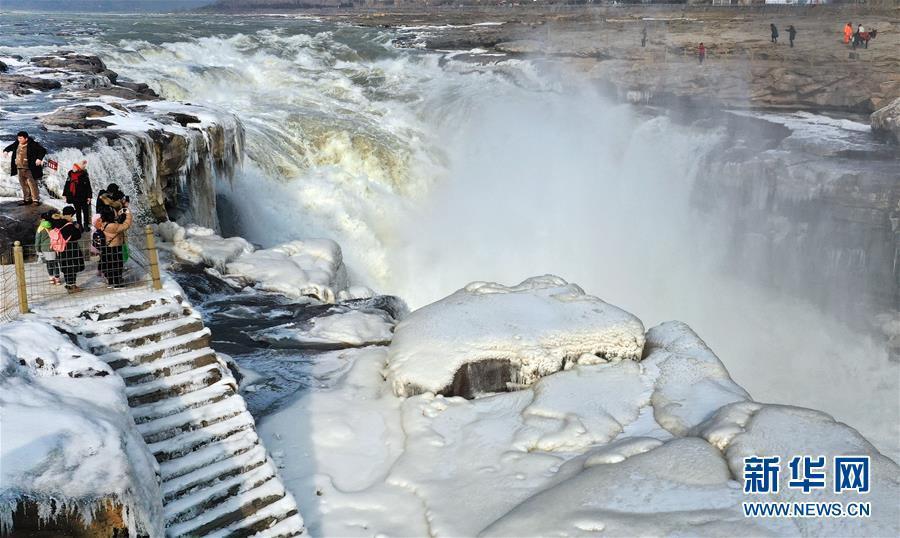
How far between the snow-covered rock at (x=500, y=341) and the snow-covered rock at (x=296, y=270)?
3.03 meters

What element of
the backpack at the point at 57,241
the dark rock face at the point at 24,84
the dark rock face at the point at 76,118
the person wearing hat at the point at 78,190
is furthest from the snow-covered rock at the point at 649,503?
the dark rock face at the point at 24,84

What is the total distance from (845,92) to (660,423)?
21.9 meters

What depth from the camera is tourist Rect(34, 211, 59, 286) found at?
8999 mm

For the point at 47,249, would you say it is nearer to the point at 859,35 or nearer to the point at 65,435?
the point at 65,435

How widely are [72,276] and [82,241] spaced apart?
2.95ft

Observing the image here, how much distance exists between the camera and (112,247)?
8883 millimetres

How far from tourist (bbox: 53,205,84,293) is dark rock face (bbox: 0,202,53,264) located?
0.89m

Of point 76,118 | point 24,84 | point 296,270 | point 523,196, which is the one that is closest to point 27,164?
point 76,118

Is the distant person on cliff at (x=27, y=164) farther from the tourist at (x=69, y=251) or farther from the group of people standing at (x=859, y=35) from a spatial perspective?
the group of people standing at (x=859, y=35)

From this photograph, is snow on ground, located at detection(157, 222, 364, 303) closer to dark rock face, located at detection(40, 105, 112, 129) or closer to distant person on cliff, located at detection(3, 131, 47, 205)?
dark rock face, located at detection(40, 105, 112, 129)

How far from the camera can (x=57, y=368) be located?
280 inches

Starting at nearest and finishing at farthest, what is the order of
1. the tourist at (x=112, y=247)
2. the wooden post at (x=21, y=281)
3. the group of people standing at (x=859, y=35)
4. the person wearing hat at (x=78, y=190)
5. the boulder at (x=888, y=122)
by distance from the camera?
1. the wooden post at (x=21, y=281)
2. the tourist at (x=112, y=247)
3. the person wearing hat at (x=78, y=190)
4. the boulder at (x=888, y=122)
5. the group of people standing at (x=859, y=35)

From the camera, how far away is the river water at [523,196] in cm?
1895

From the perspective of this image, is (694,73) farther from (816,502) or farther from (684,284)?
(816,502)
